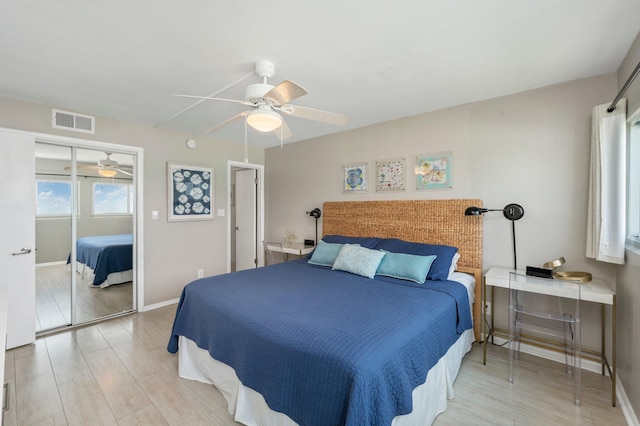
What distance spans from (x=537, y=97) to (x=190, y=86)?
3126mm

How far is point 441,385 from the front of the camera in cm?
198

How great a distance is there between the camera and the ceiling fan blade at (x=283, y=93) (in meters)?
1.79

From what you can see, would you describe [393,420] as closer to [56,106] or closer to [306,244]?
[306,244]

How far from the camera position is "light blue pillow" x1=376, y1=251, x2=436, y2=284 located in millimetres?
2691

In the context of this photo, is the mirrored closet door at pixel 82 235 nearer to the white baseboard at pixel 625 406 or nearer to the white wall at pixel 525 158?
the white wall at pixel 525 158

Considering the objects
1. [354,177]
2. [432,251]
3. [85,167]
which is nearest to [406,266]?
[432,251]

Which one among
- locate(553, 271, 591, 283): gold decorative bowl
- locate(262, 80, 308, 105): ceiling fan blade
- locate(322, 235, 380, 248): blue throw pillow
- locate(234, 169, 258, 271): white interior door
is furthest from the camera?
locate(234, 169, 258, 271): white interior door

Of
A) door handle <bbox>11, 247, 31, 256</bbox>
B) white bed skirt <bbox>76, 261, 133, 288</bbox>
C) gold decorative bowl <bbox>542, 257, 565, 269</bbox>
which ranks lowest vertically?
white bed skirt <bbox>76, 261, 133, 288</bbox>

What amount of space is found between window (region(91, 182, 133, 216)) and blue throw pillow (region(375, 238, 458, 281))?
309 centimetres

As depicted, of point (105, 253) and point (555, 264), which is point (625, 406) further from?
point (105, 253)

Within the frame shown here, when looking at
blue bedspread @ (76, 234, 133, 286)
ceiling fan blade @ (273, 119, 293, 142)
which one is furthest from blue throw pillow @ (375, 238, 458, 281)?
blue bedspread @ (76, 234, 133, 286)

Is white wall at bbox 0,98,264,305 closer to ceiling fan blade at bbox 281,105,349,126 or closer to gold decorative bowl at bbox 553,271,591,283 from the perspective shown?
ceiling fan blade at bbox 281,105,349,126

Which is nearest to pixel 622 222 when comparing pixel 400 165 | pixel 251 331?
pixel 400 165

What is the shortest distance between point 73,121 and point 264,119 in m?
2.54
